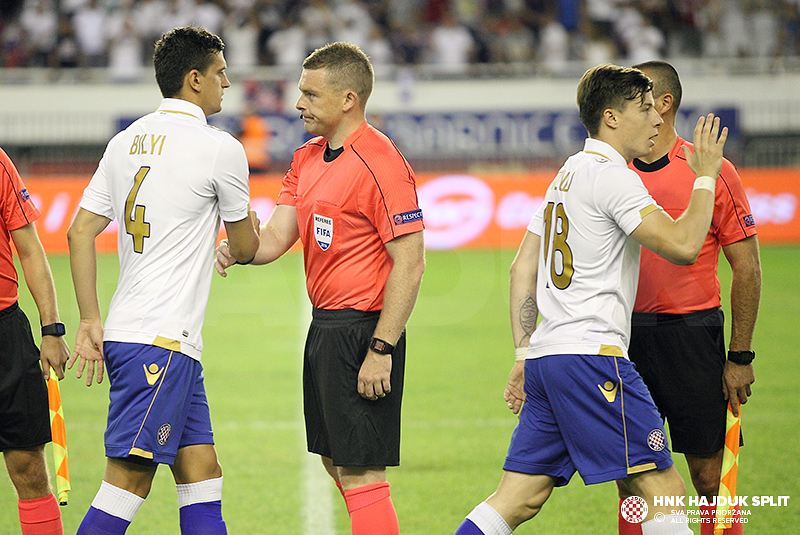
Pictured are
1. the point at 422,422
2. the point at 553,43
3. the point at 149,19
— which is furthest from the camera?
the point at 149,19

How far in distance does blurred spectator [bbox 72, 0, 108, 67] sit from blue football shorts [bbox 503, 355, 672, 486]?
788 inches

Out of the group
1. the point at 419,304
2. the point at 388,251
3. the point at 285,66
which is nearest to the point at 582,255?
the point at 388,251

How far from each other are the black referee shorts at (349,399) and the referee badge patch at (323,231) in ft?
0.93

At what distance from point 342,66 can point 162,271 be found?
45.5 inches

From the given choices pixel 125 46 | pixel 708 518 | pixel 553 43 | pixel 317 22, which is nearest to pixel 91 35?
pixel 125 46

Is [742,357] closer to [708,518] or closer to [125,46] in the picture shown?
[708,518]

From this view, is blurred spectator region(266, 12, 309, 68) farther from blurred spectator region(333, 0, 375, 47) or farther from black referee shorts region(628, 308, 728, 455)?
black referee shorts region(628, 308, 728, 455)

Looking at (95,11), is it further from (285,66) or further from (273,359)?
(273,359)

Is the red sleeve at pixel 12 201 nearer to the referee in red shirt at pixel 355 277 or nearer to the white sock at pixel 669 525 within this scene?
the referee in red shirt at pixel 355 277

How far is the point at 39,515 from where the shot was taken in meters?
4.00

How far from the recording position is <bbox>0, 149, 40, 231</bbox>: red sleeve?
401 centimetres

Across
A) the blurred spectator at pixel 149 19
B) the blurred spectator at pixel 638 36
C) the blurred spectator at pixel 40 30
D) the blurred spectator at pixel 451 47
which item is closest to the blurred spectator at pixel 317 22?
the blurred spectator at pixel 451 47

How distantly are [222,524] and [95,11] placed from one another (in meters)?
20.6

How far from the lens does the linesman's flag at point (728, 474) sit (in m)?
3.97
